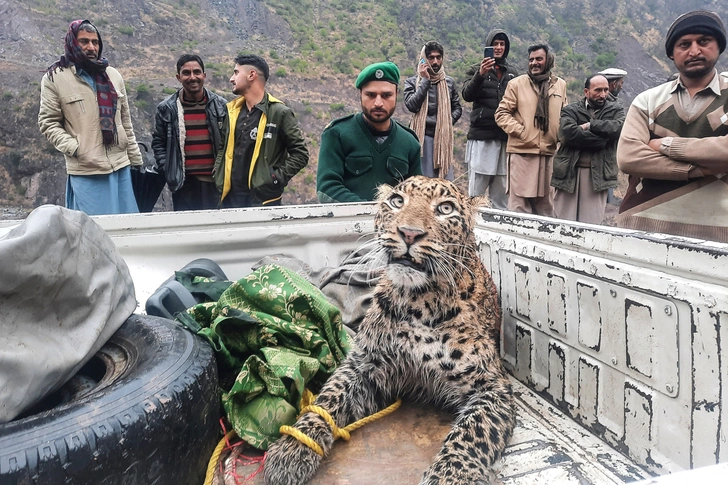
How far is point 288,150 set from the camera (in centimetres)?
496

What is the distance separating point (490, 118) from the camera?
6531mm

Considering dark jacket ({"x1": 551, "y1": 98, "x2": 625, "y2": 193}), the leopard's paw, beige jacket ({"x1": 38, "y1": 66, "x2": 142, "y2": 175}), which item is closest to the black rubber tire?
the leopard's paw

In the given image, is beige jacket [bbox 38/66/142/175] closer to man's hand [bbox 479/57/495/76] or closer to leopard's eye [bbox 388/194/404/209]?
leopard's eye [bbox 388/194/404/209]

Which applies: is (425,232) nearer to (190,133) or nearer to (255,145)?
(255,145)

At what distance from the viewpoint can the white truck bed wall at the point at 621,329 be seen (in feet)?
5.40

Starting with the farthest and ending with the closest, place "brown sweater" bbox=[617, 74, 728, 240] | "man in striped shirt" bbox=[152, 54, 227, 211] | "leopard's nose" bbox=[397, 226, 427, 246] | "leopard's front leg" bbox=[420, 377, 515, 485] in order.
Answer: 1. "man in striped shirt" bbox=[152, 54, 227, 211]
2. "brown sweater" bbox=[617, 74, 728, 240]
3. "leopard's nose" bbox=[397, 226, 427, 246]
4. "leopard's front leg" bbox=[420, 377, 515, 485]

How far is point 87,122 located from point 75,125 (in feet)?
0.36

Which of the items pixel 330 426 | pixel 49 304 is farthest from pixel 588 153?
pixel 49 304

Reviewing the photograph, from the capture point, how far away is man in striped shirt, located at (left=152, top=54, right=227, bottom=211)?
534 cm

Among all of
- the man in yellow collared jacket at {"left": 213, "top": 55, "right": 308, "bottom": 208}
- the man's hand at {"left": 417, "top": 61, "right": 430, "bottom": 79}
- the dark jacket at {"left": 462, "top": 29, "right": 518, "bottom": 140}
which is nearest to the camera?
the man in yellow collared jacket at {"left": 213, "top": 55, "right": 308, "bottom": 208}

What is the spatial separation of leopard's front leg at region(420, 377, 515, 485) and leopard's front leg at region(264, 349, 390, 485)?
0.41 m

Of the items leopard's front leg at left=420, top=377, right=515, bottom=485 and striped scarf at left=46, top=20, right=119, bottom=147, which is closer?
leopard's front leg at left=420, top=377, right=515, bottom=485

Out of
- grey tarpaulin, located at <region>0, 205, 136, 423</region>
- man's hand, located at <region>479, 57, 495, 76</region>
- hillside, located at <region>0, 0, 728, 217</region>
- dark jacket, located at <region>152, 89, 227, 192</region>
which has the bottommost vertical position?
grey tarpaulin, located at <region>0, 205, 136, 423</region>

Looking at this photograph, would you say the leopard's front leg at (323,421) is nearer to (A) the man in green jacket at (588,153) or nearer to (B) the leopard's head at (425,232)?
(B) the leopard's head at (425,232)
